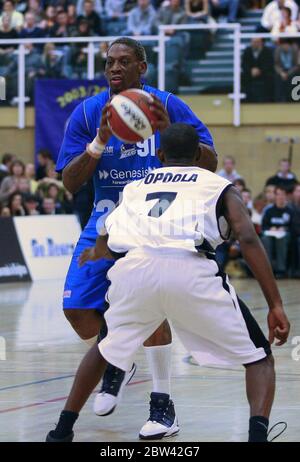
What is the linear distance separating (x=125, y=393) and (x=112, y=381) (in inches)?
62.5

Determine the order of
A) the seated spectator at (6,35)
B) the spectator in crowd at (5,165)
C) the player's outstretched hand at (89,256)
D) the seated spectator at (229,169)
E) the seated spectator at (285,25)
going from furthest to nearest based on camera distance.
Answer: the seated spectator at (6,35), the seated spectator at (285,25), the seated spectator at (229,169), the spectator in crowd at (5,165), the player's outstretched hand at (89,256)

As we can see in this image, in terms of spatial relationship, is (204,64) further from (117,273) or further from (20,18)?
(117,273)

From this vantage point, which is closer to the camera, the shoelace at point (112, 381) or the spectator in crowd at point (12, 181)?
the shoelace at point (112, 381)

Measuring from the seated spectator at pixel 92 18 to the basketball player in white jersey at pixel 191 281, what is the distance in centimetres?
1899

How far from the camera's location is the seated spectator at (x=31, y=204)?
21.1 meters

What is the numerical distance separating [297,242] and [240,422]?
14.4 m

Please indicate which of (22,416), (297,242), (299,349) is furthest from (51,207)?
(22,416)

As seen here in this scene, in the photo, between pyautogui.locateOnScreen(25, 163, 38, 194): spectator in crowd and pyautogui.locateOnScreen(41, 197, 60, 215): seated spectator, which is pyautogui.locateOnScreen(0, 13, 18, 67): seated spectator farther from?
pyautogui.locateOnScreen(41, 197, 60, 215): seated spectator

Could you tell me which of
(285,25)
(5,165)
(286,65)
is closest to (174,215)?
(5,165)

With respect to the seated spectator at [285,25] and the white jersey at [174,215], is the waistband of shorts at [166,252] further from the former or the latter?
the seated spectator at [285,25]

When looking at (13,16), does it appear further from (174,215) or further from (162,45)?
(174,215)

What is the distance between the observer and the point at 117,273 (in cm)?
646

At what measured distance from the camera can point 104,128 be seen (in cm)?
709

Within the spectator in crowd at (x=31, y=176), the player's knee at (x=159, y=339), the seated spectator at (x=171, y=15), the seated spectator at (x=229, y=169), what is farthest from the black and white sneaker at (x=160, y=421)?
the seated spectator at (x=171, y=15)
